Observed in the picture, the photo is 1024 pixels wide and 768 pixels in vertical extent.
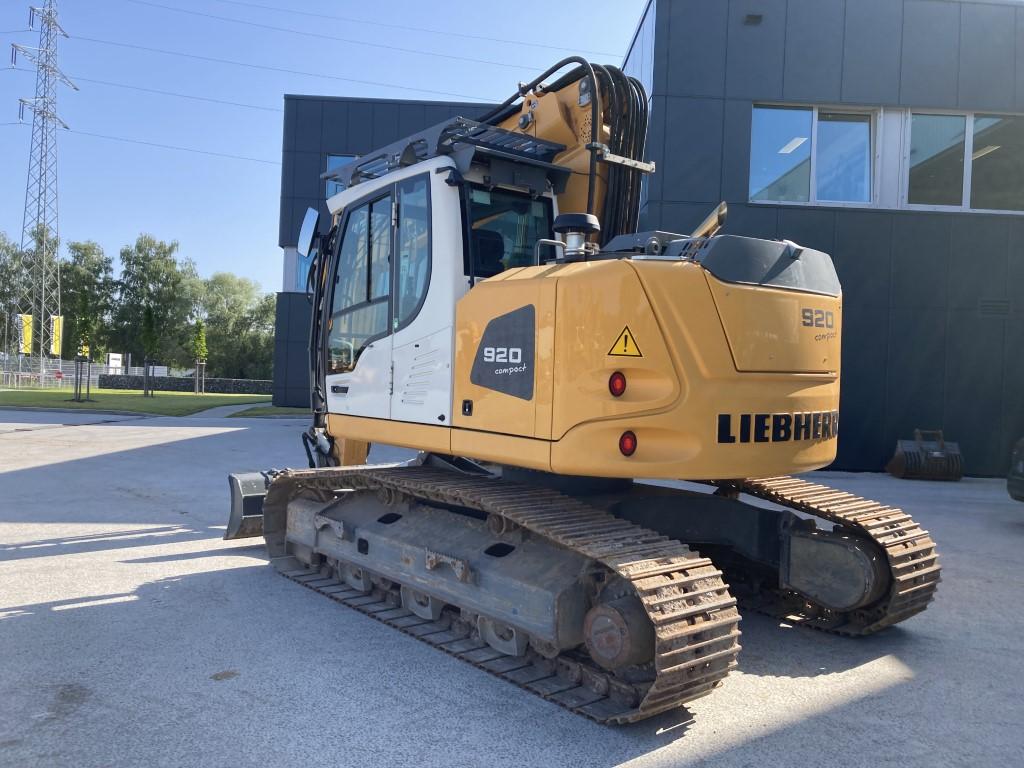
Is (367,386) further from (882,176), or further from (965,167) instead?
(965,167)

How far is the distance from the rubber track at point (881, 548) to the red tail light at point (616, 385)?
1797 mm

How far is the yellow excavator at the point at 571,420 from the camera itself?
11.8 ft

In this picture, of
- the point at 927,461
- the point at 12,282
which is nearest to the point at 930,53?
the point at 927,461

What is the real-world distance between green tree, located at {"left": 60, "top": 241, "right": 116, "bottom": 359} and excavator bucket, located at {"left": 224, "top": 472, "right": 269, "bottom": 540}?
61.9 metres

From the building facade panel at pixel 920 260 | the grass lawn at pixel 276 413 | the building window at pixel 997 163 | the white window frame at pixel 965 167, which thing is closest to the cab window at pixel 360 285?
the building facade panel at pixel 920 260

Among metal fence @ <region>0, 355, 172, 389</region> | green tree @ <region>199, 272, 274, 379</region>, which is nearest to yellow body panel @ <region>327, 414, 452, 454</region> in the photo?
metal fence @ <region>0, 355, 172, 389</region>

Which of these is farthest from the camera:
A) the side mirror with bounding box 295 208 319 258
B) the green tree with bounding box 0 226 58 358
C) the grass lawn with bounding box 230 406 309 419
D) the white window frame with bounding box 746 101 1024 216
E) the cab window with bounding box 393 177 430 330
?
the green tree with bounding box 0 226 58 358

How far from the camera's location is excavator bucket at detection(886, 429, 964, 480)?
1297cm

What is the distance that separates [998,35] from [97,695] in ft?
54.5

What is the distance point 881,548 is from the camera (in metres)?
4.54

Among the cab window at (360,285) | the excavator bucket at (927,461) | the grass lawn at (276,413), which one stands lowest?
the grass lawn at (276,413)

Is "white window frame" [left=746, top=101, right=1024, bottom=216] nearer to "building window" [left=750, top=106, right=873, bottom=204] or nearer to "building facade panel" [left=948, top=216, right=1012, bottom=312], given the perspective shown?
"building window" [left=750, top=106, right=873, bottom=204]

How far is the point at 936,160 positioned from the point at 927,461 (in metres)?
5.51

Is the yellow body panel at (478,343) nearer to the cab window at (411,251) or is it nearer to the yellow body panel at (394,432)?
the yellow body panel at (394,432)
